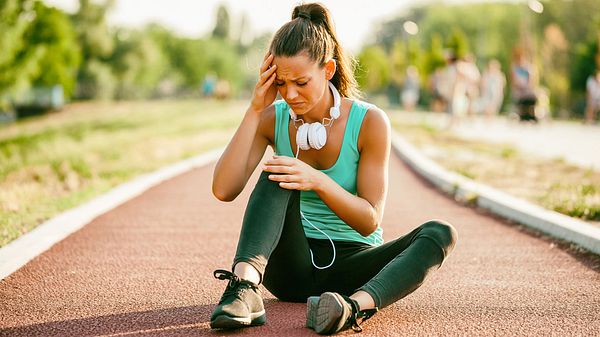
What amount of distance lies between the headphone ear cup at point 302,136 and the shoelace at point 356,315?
821 millimetres

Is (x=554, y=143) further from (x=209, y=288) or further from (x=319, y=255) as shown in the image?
(x=319, y=255)

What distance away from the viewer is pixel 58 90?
80750mm

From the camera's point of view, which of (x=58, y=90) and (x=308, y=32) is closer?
(x=308, y=32)

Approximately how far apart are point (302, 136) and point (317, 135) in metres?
0.08

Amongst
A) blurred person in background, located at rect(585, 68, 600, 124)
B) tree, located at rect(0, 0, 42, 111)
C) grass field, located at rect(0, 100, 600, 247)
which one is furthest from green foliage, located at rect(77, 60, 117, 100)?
grass field, located at rect(0, 100, 600, 247)

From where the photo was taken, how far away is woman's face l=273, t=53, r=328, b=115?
396 centimetres

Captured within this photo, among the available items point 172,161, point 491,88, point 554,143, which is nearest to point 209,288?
point 172,161

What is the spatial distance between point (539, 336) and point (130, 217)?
4838mm

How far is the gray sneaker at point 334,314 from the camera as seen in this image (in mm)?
3496

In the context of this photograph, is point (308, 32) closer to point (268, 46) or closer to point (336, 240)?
point (268, 46)

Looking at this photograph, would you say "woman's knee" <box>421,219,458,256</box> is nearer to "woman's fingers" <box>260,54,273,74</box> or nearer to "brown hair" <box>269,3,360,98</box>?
"brown hair" <box>269,3,360,98</box>

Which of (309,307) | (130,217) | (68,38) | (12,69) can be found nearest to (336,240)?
(309,307)

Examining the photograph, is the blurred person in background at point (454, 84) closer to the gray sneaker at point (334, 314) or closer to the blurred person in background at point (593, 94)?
the blurred person in background at point (593, 94)

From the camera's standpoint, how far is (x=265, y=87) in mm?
4090
